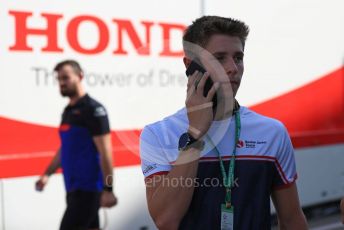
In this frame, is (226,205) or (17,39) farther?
(17,39)

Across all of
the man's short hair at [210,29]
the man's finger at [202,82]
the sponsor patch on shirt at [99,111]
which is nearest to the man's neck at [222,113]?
the man's finger at [202,82]

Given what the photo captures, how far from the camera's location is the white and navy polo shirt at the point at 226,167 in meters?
1.97

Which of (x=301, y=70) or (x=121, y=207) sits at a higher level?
(x=301, y=70)

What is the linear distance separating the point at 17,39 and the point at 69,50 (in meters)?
0.41

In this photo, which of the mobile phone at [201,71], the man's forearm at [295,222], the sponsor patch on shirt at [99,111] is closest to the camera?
the mobile phone at [201,71]

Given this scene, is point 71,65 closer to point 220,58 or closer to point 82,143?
point 82,143

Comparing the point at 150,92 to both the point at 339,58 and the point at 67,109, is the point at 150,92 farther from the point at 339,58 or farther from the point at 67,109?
the point at 339,58

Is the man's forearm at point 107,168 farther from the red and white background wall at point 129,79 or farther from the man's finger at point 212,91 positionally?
the man's finger at point 212,91

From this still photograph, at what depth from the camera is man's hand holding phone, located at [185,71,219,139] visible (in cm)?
195

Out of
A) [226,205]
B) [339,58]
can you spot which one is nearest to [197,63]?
[226,205]

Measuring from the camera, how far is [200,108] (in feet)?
6.43

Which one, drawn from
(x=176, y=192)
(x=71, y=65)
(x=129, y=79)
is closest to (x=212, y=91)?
(x=176, y=192)

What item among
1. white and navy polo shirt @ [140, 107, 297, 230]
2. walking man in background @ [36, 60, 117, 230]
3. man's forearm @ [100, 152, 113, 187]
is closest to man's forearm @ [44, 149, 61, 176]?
walking man in background @ [36, 60, 117, 230]

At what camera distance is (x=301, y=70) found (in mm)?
6406
